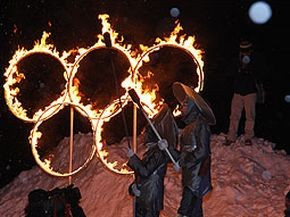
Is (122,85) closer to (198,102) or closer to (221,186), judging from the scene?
(198,102)

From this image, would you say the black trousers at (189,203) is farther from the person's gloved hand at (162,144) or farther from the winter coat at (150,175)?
the person's gloved hand at (162,144)

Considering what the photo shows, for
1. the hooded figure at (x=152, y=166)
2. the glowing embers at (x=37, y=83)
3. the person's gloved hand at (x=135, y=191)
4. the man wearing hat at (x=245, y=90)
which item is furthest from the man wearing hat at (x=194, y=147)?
the glowing embers at (x=37, y=83)

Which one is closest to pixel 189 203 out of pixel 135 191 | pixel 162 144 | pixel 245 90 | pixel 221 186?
pixel 135 191

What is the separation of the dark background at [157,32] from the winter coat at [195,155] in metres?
5.78

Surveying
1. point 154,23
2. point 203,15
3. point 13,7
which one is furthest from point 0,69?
point 203,15

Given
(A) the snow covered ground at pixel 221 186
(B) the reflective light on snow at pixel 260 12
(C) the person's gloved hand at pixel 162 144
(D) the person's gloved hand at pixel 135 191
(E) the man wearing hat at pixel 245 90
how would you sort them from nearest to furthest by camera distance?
(C) the person's gloved hand at pixel 162 144 < (D) the person's gloved hand at pixel 135 191 < (A) the snow covered ground at pixel 221 186 < (E) the man wearing hat at pixel 245 90 < (B) the reflective light on snow at pixel 260 12

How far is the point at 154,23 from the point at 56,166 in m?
4.89

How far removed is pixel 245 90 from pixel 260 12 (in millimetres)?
4202

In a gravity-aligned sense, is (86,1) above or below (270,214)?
above

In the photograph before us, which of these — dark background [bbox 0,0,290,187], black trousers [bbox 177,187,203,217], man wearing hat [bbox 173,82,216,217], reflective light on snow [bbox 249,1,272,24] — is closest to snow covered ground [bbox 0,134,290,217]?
dark background [bbox 0,0,290,187]

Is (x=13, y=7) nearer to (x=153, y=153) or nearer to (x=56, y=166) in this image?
(x=56, y=166)

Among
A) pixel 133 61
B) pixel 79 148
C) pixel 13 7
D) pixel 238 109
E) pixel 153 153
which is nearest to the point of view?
pixel 153 153

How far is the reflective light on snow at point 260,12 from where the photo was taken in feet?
50.6

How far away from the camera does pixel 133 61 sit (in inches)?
412
